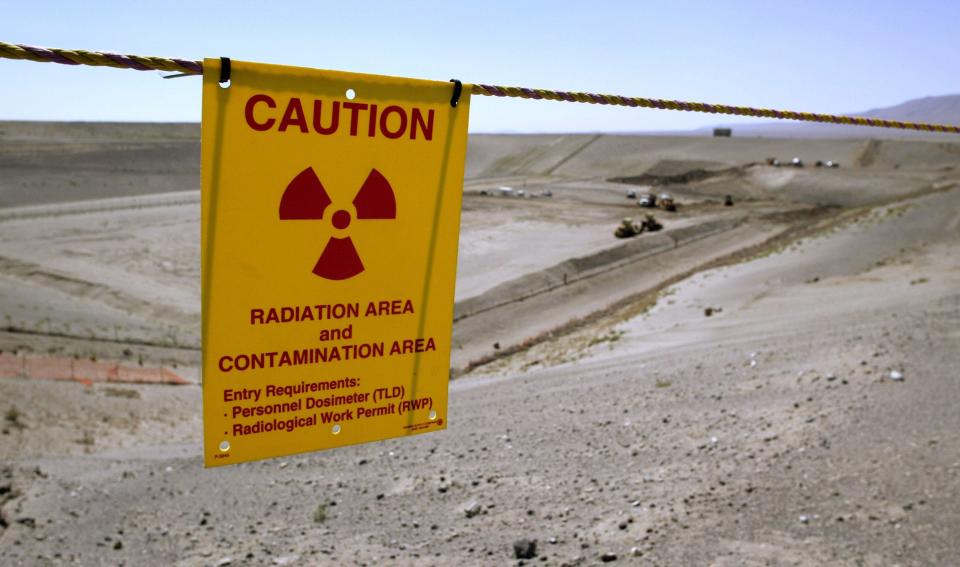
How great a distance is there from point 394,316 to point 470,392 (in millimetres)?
13114

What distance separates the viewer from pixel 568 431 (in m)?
11.2

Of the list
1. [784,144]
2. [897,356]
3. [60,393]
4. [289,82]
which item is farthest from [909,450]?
[784,144]

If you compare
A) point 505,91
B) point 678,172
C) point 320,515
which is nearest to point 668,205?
point 678,172

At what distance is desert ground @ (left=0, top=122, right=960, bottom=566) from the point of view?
7.70 meters

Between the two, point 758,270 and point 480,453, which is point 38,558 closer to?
point 480,453

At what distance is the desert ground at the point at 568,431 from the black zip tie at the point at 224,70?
5.41 metres

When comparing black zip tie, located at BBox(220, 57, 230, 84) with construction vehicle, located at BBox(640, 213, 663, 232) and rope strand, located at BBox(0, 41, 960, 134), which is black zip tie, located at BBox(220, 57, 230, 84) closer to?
rope strand, located at BBox(0, 41, 960, 134)

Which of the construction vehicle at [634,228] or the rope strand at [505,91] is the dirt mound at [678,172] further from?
the rope strand at [505,91]

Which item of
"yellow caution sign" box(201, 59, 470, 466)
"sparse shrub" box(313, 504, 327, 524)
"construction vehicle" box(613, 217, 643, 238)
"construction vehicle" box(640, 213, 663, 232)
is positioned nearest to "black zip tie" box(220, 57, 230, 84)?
"yellow caution sign" box(201, 59, 470, 466)

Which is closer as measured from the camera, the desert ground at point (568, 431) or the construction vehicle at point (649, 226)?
the desert ground at point (568, 431)

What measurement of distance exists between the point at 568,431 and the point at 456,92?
821cm

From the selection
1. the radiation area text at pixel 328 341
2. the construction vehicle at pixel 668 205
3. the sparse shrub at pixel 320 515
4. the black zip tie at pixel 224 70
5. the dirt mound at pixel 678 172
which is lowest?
the sparse shrub at pixel 320 515

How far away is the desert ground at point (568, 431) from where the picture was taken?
303 inches

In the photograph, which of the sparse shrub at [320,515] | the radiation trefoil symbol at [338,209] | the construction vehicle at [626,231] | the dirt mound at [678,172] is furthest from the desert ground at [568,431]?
the dirt mound at [678,172]
